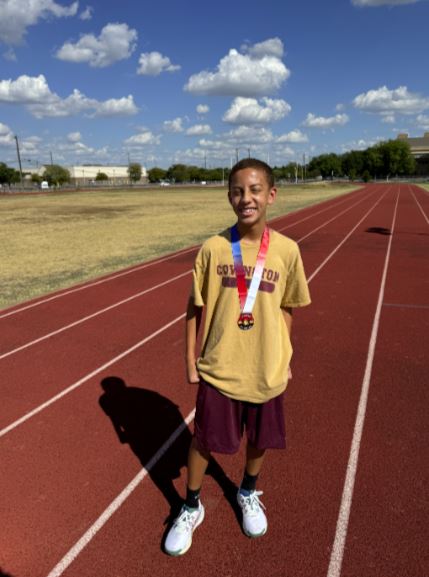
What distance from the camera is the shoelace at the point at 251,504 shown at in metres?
2.62

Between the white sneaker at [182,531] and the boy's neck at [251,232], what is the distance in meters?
1.61

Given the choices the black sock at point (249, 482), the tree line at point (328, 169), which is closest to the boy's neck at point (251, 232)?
the black sock at point (249, 482)

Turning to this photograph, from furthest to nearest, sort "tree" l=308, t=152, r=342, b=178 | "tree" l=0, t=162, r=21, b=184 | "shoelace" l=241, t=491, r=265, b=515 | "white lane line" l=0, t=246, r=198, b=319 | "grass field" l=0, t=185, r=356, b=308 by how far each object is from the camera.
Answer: "tree" l=308, t=152, r=342, b=178 < "tree" l=0, t=162, r=21, b=184 < "grass field" l=0, t=185, r=356, b=308 < "white lane line" l=0, t=246, r=198, b=319 < "shoelace" l=241, t=491, r=265, b=515

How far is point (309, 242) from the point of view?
44.8ft

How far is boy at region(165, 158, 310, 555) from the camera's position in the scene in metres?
2.19

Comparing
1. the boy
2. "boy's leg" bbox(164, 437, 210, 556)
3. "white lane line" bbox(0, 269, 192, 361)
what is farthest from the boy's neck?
"white lane line" bbox(0, 269, 192, 361)

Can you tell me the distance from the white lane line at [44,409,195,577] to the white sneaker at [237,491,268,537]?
0.76 m

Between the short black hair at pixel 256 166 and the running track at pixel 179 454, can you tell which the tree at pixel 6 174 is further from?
the short black hair at pixel 256 166

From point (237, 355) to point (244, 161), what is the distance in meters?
0.97

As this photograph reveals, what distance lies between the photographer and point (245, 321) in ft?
7.36

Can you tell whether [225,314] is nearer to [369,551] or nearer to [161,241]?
[369,551]

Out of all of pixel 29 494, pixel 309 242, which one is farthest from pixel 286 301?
pixel 309 242

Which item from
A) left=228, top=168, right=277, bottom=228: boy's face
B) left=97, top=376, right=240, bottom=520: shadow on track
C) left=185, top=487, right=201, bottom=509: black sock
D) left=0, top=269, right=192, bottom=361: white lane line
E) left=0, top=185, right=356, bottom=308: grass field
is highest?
left=228, top=168, right=277, bottom=228: boy's face

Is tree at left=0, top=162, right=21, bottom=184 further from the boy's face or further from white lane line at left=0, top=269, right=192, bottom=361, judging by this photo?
the boy's face
